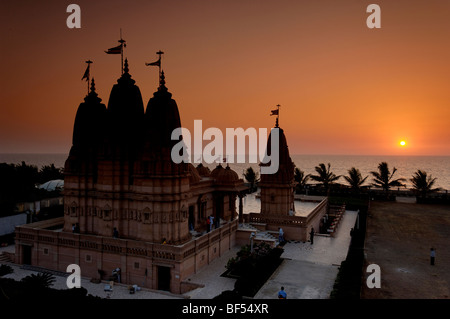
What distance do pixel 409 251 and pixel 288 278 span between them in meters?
12.1

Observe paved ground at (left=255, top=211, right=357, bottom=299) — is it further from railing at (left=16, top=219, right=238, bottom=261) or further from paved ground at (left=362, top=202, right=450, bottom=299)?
railing at (left=16, top=219, right=238, bottom=261)

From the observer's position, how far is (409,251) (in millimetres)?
27594

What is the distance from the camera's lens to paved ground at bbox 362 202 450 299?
19.8m

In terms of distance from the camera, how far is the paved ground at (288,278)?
1923 cm

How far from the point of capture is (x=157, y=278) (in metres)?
21.0

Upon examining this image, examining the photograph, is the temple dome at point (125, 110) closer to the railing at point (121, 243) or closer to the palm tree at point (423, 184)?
the railing at point (121, 243)

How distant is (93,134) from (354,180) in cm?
4568

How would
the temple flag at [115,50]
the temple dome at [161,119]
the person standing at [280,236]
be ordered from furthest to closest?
the person standing at [280,236], the temple flag at [115,50], the temple dome at [161,119]

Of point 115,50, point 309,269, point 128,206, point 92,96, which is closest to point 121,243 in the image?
point 128,206

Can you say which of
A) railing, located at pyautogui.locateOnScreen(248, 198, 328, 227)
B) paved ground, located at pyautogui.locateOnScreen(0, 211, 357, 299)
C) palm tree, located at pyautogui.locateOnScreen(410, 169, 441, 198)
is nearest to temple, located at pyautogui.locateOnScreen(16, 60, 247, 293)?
paved ground, located at pyautogui.locateOnScreen(0, 211, 357, 299)

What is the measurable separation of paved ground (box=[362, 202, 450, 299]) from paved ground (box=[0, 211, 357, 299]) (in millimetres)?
2469

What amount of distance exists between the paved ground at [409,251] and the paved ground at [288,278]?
247 cm

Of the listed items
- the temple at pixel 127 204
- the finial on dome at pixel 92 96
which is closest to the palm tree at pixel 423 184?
the temple at pixel 127 204
